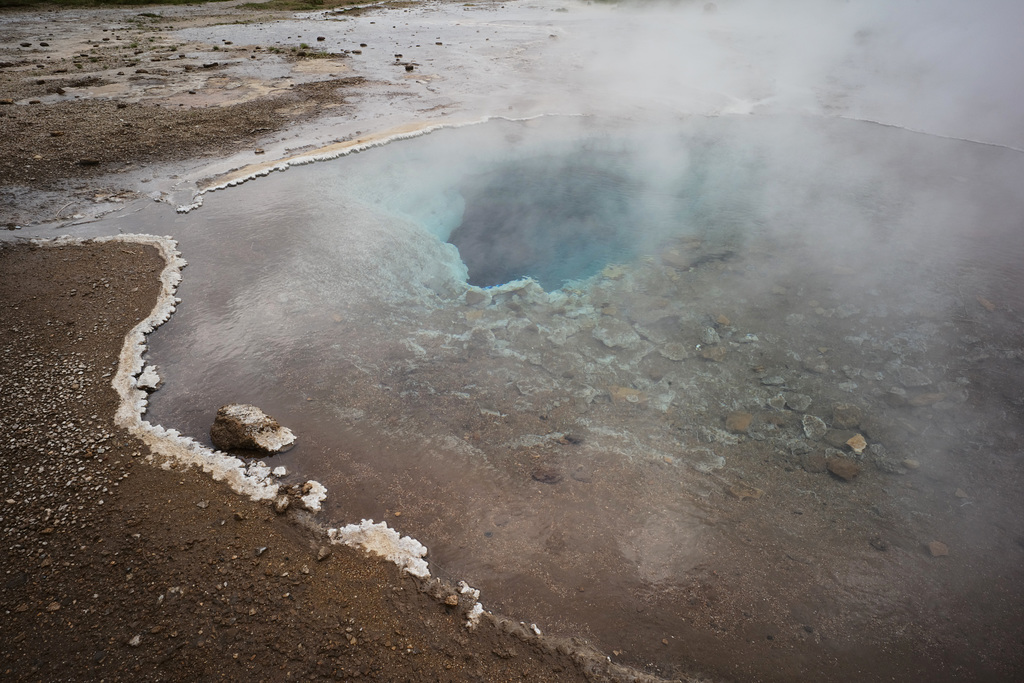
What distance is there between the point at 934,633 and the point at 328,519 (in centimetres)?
348

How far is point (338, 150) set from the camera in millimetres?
7781

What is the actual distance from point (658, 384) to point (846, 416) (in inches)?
57.2

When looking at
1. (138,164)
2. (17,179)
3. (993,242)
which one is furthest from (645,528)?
(17,179)

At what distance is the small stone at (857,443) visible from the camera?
3.92 metres

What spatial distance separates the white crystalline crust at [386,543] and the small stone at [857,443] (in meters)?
3.20

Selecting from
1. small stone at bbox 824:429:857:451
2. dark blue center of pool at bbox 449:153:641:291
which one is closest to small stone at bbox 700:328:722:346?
small stone at bbox 824:429:857:451

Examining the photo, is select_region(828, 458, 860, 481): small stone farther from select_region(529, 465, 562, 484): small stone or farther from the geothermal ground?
select_region(529, 465, 562, 484): small stone

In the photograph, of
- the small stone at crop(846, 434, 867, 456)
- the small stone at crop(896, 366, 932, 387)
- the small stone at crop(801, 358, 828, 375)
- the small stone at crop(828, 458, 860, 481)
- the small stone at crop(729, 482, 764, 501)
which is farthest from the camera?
the small stone at crop(801, 358, 828, 375)

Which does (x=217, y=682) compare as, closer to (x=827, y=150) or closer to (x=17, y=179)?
(x=17, y=179)

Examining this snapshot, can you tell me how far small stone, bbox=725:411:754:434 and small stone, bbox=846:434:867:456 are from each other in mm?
704

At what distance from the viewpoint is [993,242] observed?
629 centimetres

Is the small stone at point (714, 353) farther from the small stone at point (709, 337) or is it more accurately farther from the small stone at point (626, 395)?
the small stone at point (626, 395)

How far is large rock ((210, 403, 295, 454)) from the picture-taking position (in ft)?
11.8

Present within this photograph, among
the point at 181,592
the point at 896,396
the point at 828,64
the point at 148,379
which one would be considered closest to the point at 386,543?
the point at 181,592
